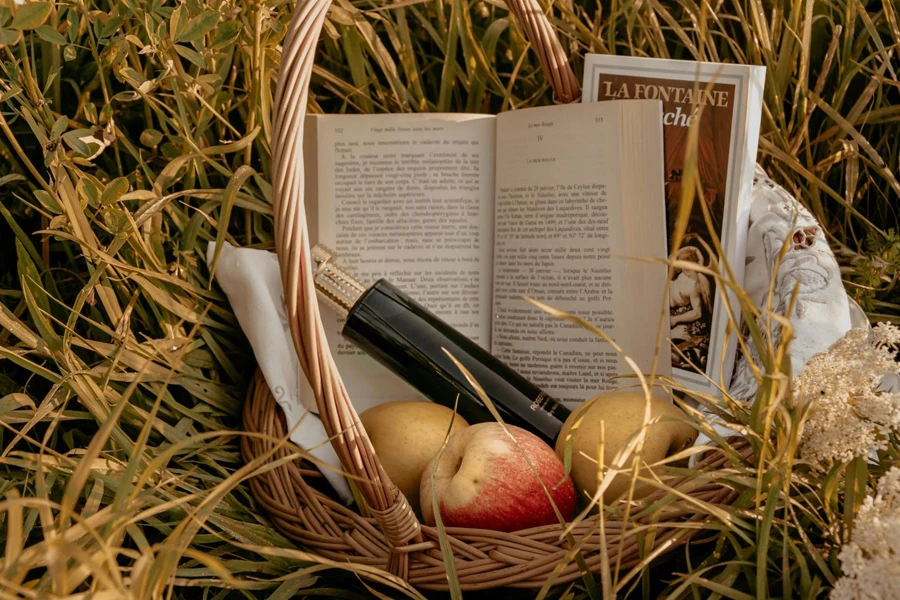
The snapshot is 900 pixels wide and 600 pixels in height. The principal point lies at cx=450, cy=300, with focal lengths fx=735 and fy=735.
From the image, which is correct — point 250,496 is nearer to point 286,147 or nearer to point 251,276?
point 251,276

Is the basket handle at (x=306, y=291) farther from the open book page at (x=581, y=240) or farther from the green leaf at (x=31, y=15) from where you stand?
the open book page at (x=581, y=240)

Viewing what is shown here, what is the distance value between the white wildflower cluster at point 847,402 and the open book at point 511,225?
321mm

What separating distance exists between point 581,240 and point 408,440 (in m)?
0.35

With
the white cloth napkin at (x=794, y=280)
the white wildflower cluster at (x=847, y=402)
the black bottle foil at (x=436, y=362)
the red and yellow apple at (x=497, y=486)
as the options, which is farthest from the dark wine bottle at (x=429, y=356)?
the white wildflower cluster at (x=847, y=402)

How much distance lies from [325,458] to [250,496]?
97 millimetres

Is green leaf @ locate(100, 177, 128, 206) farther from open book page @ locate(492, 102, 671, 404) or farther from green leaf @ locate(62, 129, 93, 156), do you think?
open book page @ locate(492, 102, 671, 404)

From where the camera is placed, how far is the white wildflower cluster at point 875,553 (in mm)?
477

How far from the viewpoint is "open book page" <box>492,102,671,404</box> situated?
94 cm

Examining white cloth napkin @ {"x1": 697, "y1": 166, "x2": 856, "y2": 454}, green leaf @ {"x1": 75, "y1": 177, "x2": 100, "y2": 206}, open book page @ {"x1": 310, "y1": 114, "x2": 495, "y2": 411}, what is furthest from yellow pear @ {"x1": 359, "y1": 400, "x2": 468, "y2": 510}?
green leaf @ {"x1": 75, "y1": 177, "x2": 100, "y2": 206}

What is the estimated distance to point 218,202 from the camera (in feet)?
3.07

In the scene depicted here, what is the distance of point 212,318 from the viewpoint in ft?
3.16

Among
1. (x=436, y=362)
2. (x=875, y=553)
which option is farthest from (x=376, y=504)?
(x=875, y=553)

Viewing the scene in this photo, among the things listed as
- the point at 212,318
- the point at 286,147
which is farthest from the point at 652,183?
the point at 212,318

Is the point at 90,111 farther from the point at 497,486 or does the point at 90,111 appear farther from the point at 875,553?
the point at 875,553
